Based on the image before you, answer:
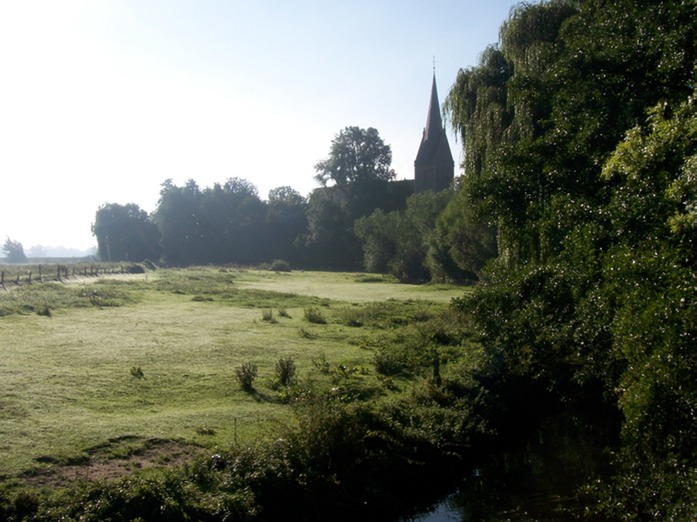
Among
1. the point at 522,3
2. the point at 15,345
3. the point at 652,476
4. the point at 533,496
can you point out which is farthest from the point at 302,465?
the point at 522,3

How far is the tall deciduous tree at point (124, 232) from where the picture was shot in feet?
335

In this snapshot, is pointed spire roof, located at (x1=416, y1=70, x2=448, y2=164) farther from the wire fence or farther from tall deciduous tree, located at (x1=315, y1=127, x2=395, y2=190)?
the wire fence

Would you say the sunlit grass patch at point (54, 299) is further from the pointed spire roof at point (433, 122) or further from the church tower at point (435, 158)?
the church tower at point (435, 158)

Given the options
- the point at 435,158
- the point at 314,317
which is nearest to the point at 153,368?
the point at 314,317

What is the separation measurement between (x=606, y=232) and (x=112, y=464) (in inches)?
348

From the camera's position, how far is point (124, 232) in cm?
10231

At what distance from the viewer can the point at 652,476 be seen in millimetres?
8438

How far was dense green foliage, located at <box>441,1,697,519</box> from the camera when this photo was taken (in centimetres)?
753

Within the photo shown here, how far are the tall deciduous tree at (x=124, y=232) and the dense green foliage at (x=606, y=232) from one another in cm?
9432

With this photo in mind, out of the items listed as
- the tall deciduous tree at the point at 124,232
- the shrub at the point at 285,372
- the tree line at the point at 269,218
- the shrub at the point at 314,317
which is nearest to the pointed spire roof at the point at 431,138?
the tree line at the point at 269,218

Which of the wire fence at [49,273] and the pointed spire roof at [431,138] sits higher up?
the pointed spire roof at [431,138]

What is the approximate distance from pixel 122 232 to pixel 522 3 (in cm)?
9545

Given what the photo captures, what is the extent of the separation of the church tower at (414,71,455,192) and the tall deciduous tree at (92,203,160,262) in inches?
2018

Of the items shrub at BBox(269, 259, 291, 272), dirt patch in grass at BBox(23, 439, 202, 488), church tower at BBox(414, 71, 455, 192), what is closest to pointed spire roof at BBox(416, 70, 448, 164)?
church tower at BBox(414, 71, 455, 192)
